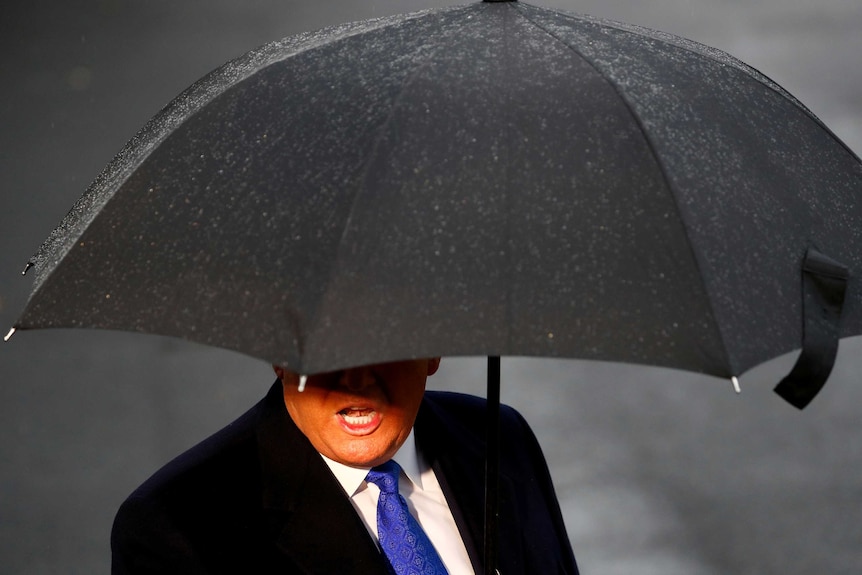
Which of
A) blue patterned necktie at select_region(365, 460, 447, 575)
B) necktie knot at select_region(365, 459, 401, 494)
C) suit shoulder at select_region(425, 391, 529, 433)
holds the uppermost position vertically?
suit shoulder at select_region(425, 391, 529, 433)

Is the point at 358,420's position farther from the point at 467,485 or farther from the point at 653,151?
the point at 653,151

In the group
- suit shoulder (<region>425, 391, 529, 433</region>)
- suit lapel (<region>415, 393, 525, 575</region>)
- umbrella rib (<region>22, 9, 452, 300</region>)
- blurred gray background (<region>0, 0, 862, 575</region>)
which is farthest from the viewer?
blurred gray background (<region>0, 0, 862, 575</region>)

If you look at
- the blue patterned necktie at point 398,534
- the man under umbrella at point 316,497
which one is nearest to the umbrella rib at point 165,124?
the man under umbrella at point 316,497

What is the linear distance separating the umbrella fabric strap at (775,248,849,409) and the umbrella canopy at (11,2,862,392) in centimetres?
1

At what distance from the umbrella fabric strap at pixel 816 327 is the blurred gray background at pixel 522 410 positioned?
2.67 meters

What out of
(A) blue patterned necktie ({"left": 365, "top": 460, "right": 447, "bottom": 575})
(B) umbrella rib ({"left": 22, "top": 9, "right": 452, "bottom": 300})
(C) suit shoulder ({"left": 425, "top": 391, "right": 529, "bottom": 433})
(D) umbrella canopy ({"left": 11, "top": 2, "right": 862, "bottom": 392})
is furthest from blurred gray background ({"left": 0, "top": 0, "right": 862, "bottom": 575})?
(D) umbrella canopy ({"left": 11, "top": 2, "right": 862, "bottom": 392})

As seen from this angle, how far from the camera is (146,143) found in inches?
77.0

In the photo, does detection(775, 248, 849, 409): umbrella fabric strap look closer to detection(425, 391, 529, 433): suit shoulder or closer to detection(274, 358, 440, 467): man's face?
detection(274, 358, 440, 467): man's face

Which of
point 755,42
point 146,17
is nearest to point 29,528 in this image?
point 146,17

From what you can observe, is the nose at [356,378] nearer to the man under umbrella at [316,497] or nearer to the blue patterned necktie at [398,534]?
the man under umbrella at [316,497]

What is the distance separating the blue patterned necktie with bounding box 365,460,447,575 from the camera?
2.09m

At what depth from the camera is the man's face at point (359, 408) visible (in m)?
1.99

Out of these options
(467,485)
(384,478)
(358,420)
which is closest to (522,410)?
(467,485)

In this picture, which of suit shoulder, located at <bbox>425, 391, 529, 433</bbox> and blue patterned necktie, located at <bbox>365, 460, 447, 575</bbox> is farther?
suit shoulder, located at <bbox>425, 391, 529, 433</bbox>
